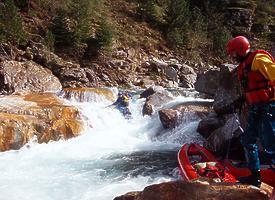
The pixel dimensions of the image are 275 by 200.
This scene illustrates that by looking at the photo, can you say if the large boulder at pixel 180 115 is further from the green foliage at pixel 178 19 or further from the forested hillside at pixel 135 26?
the green foliage at pixel 178 19

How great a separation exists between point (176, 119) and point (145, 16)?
19518 millimetres

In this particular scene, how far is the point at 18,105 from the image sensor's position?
38.5 feet

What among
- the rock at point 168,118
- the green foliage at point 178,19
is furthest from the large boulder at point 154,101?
the green foliage at point 178,19

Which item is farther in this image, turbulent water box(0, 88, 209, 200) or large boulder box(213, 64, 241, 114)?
large boulder box(213, 64, 241, 114)

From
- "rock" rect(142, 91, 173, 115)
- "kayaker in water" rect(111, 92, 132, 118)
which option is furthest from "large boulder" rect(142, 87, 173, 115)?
"kayaker in water" rect(111, 92, 132, 118)

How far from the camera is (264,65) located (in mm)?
4242

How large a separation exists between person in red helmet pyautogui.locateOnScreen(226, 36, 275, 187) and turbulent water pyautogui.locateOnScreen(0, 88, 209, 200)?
2.99 meters

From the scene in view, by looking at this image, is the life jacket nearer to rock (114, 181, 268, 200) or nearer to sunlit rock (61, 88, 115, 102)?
rock (114, 181, 268, 200)

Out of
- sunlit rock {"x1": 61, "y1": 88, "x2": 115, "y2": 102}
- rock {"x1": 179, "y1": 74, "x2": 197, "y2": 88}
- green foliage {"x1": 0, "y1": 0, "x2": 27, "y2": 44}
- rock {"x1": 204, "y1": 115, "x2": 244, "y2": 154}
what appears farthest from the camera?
rock {"x1": 179, "y1": 74, "x2": 197, "y2": 88}

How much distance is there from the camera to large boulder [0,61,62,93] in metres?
15.7

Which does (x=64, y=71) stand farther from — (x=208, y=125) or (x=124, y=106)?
(x=208, y=125)

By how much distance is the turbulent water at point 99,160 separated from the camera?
725cm

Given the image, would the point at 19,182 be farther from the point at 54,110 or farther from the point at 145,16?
the point at 145,16

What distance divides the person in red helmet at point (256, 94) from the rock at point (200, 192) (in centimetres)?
56
